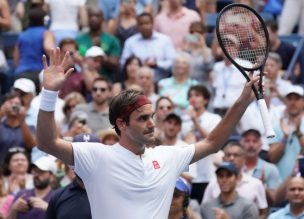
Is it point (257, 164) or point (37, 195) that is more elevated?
point (37, 195)

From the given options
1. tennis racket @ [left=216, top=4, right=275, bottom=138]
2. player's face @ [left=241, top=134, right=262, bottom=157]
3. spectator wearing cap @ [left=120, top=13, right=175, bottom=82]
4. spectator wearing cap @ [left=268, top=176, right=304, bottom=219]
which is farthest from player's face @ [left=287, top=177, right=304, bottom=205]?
spectator wearing cap @ [left=120, top=13, right=175, bottom=82]

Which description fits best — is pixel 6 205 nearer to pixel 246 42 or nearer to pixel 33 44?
pixel 246 42

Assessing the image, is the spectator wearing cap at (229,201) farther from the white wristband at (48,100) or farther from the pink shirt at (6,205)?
the white wristband at (48,100)

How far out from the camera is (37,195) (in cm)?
984

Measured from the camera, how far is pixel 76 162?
6.11 m

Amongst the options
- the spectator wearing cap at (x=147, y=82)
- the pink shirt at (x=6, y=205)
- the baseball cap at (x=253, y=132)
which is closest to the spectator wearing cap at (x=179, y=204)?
the pink shirt at (x=6, y=205)

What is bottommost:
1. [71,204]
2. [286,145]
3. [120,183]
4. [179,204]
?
[286,145]

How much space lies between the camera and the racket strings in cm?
673

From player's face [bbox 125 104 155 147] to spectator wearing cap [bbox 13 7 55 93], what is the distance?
8.00m

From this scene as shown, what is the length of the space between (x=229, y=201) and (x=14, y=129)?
3131mm

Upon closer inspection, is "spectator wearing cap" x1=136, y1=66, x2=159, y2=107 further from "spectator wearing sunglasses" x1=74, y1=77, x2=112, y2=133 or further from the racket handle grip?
the racket handle grip

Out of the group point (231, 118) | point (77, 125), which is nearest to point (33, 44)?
point (77, 125)

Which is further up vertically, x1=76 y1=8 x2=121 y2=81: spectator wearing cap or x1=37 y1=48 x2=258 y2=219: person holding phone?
x1=37 y1=48 x2=258 y2=219: person holding phone

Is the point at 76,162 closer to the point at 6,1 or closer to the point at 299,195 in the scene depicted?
the point at 299,195
